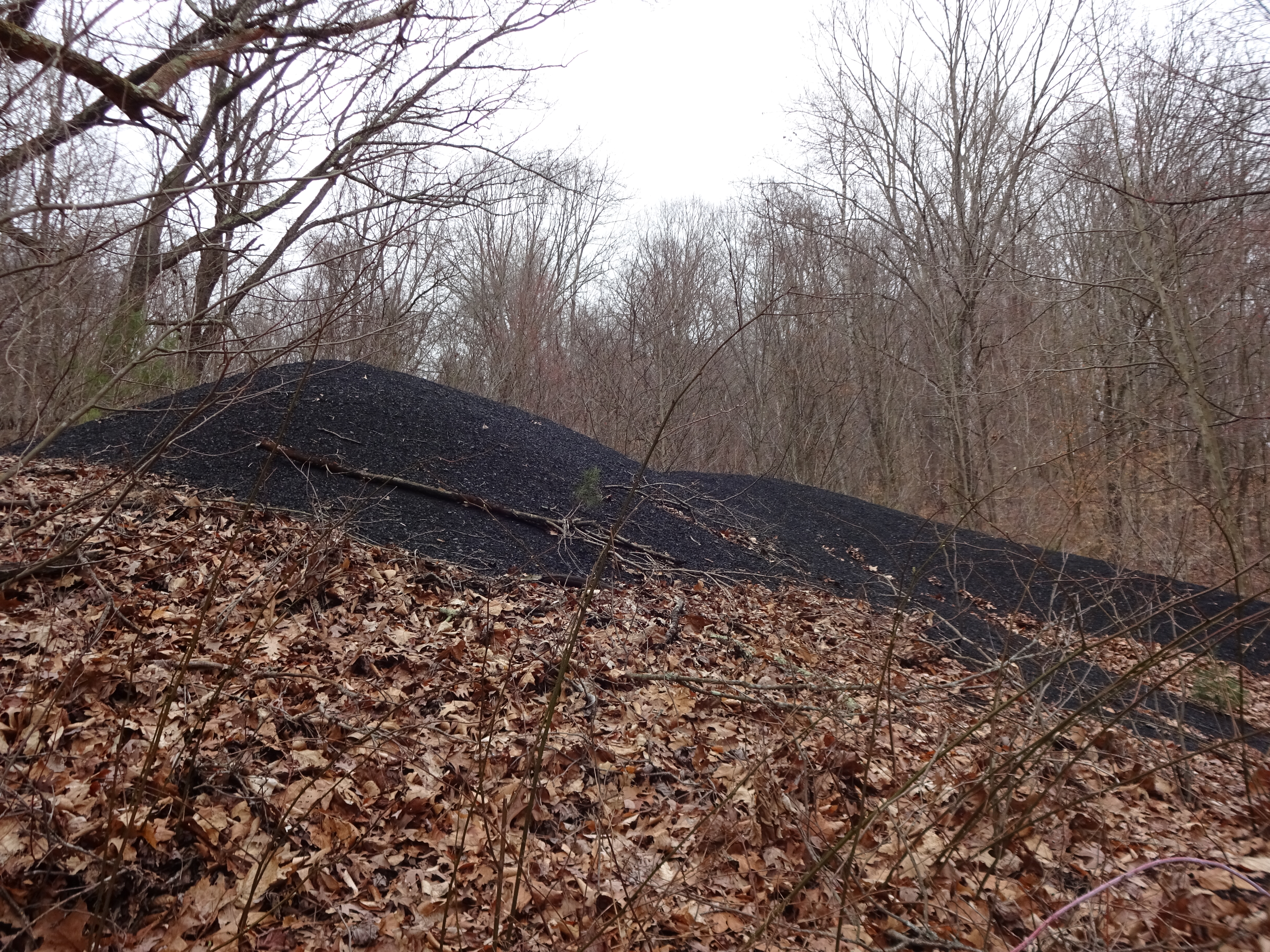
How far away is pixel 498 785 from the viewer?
2674 mm

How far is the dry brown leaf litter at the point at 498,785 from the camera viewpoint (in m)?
2.04

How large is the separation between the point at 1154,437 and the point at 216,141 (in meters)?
10.3

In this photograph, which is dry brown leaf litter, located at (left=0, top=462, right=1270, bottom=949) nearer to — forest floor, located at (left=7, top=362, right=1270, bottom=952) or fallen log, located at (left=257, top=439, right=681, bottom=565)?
forest floor, located at (left=7, top=362, right=1270, bottom=952)

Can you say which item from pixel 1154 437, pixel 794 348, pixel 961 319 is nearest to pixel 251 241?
pixel 1154 437

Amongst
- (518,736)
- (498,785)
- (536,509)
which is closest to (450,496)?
(536,509)

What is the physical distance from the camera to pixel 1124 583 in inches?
222

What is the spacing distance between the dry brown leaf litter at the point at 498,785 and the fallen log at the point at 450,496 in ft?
3.12

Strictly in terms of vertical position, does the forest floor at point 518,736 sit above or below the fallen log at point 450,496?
below

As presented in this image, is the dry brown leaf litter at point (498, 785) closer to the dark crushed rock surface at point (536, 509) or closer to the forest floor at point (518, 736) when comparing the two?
the forest floor at point (518, 736)

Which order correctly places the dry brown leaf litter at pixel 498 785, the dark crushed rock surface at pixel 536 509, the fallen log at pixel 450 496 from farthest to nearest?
the fallen log at pixel 450 496, the dark crushed rock surface at pixel 536 509, the dry brown leaf litter at pixel 498 785

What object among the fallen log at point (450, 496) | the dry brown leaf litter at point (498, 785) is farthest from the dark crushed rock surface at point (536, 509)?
the dry brown leaf litter at point (498, 785)

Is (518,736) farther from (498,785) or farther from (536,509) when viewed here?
(536,509)

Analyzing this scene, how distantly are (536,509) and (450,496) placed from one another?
674 mm

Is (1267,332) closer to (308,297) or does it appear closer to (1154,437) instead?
(1154,437)
